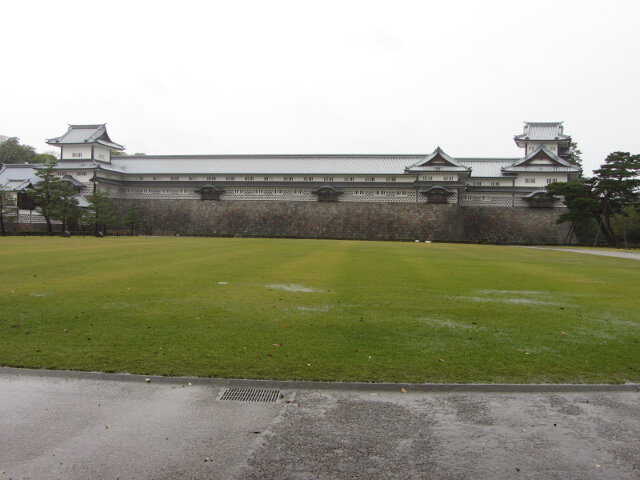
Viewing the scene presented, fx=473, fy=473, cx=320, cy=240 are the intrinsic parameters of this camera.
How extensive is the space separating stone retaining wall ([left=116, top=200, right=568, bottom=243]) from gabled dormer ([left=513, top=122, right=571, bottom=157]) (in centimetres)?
948

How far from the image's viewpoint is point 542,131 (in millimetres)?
54094

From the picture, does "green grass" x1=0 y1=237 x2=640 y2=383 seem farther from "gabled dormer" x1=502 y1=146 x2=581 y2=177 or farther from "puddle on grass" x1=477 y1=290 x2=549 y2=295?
"gabled dormer" x1=502 y1=146 x2=581 y2=177

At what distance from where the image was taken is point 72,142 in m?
52.9

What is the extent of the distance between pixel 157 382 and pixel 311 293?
19.8ft

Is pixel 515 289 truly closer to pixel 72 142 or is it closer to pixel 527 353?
pixel 527 353

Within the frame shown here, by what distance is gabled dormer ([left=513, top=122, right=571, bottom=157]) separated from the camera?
174ft

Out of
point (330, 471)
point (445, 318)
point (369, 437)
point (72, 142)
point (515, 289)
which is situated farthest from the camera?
point (72, 142)

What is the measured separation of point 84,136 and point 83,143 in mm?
1434

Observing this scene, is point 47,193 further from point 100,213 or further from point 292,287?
point 292,287

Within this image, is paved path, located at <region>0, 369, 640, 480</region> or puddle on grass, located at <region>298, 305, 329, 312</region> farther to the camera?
puddle on grass, located at <region>298, 305, 329, 312</region>

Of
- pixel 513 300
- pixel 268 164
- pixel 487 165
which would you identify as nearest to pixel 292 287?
pixel 513 300

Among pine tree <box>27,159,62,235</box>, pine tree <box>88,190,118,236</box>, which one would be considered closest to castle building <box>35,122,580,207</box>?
pine tree <box>88,190,118,236</box>

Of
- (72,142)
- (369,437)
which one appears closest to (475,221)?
(72,142)

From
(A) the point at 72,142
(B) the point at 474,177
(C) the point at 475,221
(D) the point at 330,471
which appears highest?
(A) the point at 72,142
